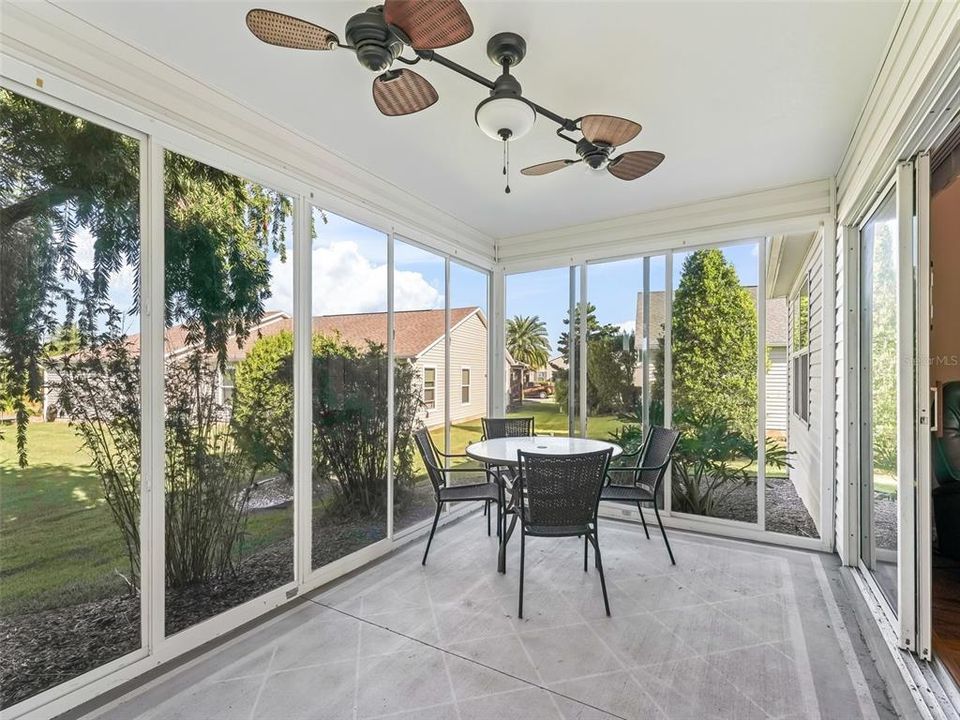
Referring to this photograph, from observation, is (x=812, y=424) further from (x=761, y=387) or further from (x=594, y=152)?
(x=594, y=152)

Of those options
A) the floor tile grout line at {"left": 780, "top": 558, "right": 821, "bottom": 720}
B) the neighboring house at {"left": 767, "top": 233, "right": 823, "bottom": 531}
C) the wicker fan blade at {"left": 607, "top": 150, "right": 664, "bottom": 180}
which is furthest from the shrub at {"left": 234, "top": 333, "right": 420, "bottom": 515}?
the neighboring house at {"left": 767, "top": 233, "right": 823, "bottom": 531}

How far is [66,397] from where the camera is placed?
188 centimetres

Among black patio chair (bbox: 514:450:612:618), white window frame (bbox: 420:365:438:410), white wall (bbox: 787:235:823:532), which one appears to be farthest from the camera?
white window frame (bbox: 420:365:438:410)

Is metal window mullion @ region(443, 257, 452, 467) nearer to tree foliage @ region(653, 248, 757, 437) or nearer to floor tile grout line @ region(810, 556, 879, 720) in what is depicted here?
tree foliage @ region(653, 248, 757, 437)

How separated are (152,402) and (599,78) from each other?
2.55 metres

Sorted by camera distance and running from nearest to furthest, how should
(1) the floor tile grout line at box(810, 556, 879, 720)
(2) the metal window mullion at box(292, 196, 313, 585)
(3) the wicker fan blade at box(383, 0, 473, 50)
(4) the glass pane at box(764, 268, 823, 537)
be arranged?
(3) the wicker fan blade at box(383, 0, 473, 50)
(1) the floor tile grout line at box(810, 556, 879, 720)
(2) the metal window mullion at box(292, 196, 313, 585)
(4) the glass pane at box(764, 268, 823, 537)

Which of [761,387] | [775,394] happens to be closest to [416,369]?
[761,387]

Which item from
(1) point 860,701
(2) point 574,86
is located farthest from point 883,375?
(2) point 574,86

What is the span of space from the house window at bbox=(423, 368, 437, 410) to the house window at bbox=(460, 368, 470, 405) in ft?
1.41

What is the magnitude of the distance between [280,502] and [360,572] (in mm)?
803

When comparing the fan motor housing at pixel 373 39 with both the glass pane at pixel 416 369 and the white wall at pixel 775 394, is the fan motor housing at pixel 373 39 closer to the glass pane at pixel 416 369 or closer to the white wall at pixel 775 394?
the glass pane at pixel 416 369

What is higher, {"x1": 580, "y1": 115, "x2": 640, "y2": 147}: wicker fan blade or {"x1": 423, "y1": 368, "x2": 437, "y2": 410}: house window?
{"x1": 580, "y1": 115, "x2": 640, "y2": 147}: wicker fan blade

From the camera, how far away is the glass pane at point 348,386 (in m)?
2.98

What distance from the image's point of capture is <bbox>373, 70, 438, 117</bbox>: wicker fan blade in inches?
67.6
